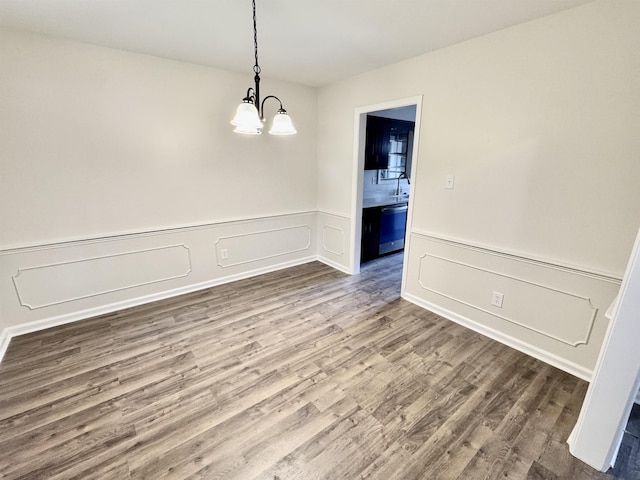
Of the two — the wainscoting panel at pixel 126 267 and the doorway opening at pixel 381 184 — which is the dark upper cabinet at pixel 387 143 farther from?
the wainscoting panel at pixel 126 267

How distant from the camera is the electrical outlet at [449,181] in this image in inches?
102

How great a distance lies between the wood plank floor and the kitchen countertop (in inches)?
74.5

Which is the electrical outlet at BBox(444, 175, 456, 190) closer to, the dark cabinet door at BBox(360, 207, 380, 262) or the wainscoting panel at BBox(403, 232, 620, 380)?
the wainscoting panel at BBox(403, 232, 620, 380)

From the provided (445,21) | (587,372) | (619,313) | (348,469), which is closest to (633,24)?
(445,21)

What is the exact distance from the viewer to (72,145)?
246cm

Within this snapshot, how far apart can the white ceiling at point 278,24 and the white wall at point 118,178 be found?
0.29 meters

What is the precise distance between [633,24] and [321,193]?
10.1 ft

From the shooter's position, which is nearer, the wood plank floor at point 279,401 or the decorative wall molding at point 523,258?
the wood plank floor at point 279,401

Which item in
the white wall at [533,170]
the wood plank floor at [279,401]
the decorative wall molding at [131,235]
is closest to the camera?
the wood plank floor at [279,401]

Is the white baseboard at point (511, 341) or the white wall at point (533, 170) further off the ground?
the white wall at point (533, 170)

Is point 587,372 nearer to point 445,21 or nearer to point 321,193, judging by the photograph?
point 445,21

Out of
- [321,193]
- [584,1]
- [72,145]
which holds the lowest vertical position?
[321,193]

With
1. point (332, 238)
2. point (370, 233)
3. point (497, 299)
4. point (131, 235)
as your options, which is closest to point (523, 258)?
point (497, 299)

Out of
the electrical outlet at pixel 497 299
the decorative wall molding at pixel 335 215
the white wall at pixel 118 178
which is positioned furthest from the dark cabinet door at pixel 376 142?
the electrical outlet at pixel 497 299
